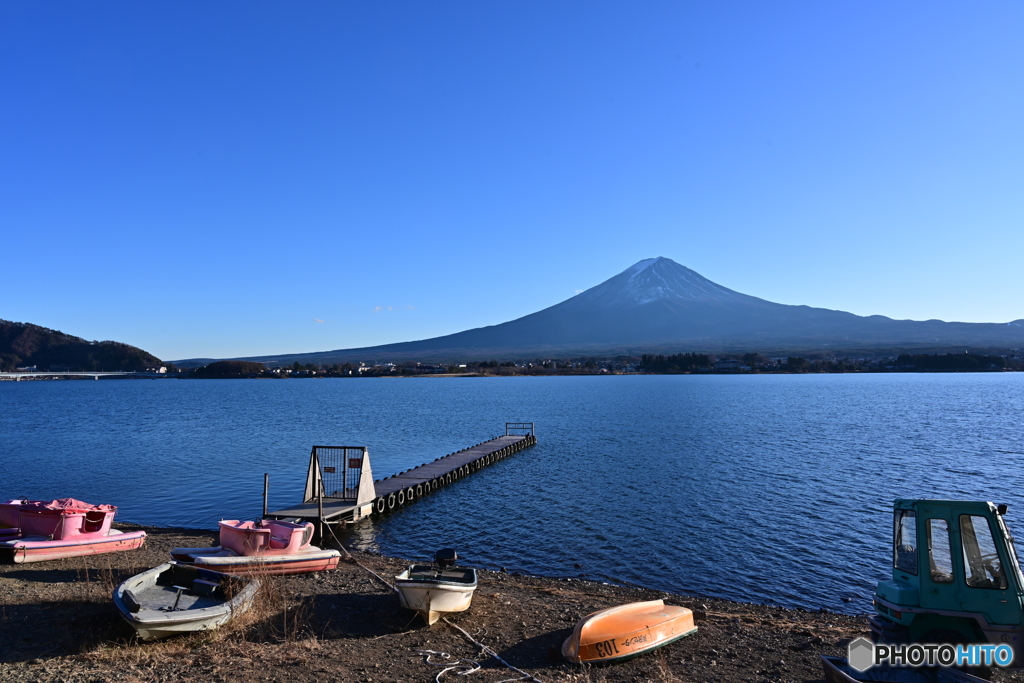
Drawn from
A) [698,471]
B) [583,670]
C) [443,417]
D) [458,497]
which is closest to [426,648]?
[583,670]

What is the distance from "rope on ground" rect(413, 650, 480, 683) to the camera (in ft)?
27.9

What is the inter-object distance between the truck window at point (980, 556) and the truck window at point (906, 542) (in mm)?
521

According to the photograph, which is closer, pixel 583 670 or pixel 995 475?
pixel 583 670

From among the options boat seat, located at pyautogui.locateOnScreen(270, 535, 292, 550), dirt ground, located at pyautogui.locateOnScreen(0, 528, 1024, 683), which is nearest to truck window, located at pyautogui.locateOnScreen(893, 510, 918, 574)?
dirt ground, located at pyautogui.locateOnScreen(0, 528, 1024, 683)

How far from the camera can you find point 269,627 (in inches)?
401

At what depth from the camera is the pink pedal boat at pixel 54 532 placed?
46.6 ft

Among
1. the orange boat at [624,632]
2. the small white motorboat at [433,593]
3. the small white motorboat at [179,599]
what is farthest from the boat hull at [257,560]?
the orange boat at [624,632]

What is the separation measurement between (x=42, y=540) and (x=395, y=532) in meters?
9.08

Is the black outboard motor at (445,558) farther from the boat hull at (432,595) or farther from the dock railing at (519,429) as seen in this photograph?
the dock railing at (519,429)

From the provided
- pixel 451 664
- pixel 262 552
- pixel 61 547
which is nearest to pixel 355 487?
pixel 262 552

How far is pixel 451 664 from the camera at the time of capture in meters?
8.81

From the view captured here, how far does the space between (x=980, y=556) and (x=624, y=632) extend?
480 centimetres

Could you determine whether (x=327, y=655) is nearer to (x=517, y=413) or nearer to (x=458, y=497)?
(x=458, y=497)

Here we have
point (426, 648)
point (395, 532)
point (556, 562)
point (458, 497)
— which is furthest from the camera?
point (458, 497)
